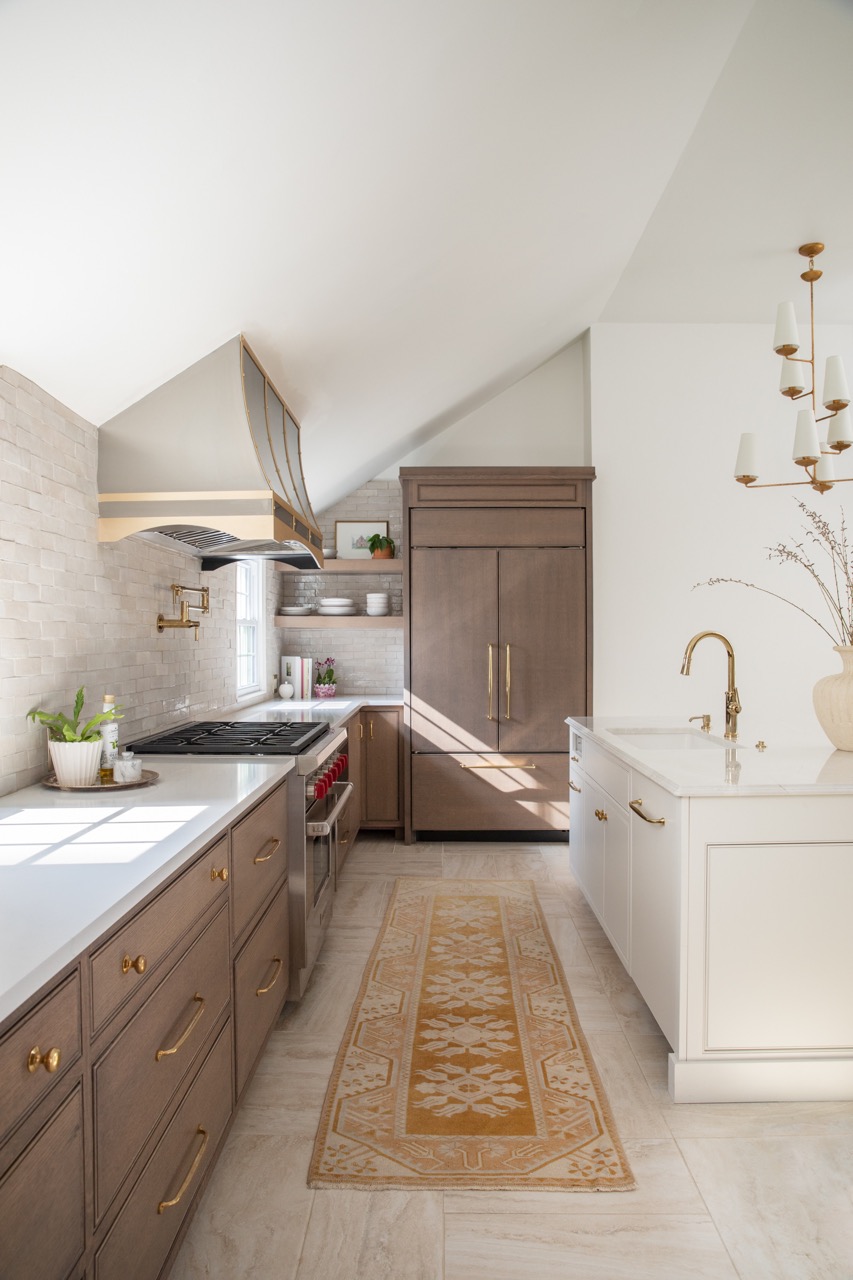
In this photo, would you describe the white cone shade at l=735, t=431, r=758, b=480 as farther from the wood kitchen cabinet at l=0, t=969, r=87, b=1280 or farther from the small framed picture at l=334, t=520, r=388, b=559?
the wood kitchen cabinet at l=0, t=969, r=87, b=1280

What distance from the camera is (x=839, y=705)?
2.55 m

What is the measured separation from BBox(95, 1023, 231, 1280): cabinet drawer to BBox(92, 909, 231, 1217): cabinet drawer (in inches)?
2.6

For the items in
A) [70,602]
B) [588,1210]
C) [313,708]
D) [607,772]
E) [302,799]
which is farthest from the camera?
[313,708]

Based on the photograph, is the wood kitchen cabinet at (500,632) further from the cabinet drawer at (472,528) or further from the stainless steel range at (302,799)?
the stainless steel range at (302,799)

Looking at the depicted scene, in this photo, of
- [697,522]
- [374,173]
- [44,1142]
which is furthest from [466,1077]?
[697,522]

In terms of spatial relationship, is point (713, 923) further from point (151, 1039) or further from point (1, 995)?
point (1, 995)

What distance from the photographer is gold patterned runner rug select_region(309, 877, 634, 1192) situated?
6.07 ft

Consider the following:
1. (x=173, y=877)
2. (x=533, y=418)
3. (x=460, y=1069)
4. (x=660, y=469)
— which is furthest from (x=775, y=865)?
(x=533, y=418)

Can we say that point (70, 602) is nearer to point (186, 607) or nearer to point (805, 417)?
point (186, 607)

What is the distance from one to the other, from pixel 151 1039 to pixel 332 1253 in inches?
26.5

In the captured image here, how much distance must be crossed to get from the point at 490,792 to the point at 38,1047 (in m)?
3.84

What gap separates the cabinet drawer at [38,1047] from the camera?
0.89 meters

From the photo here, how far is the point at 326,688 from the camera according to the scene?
16.9 feet

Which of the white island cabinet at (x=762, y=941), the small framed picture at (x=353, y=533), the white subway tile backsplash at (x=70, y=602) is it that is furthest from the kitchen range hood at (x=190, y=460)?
the small framed picture at (x=353, y=533)
